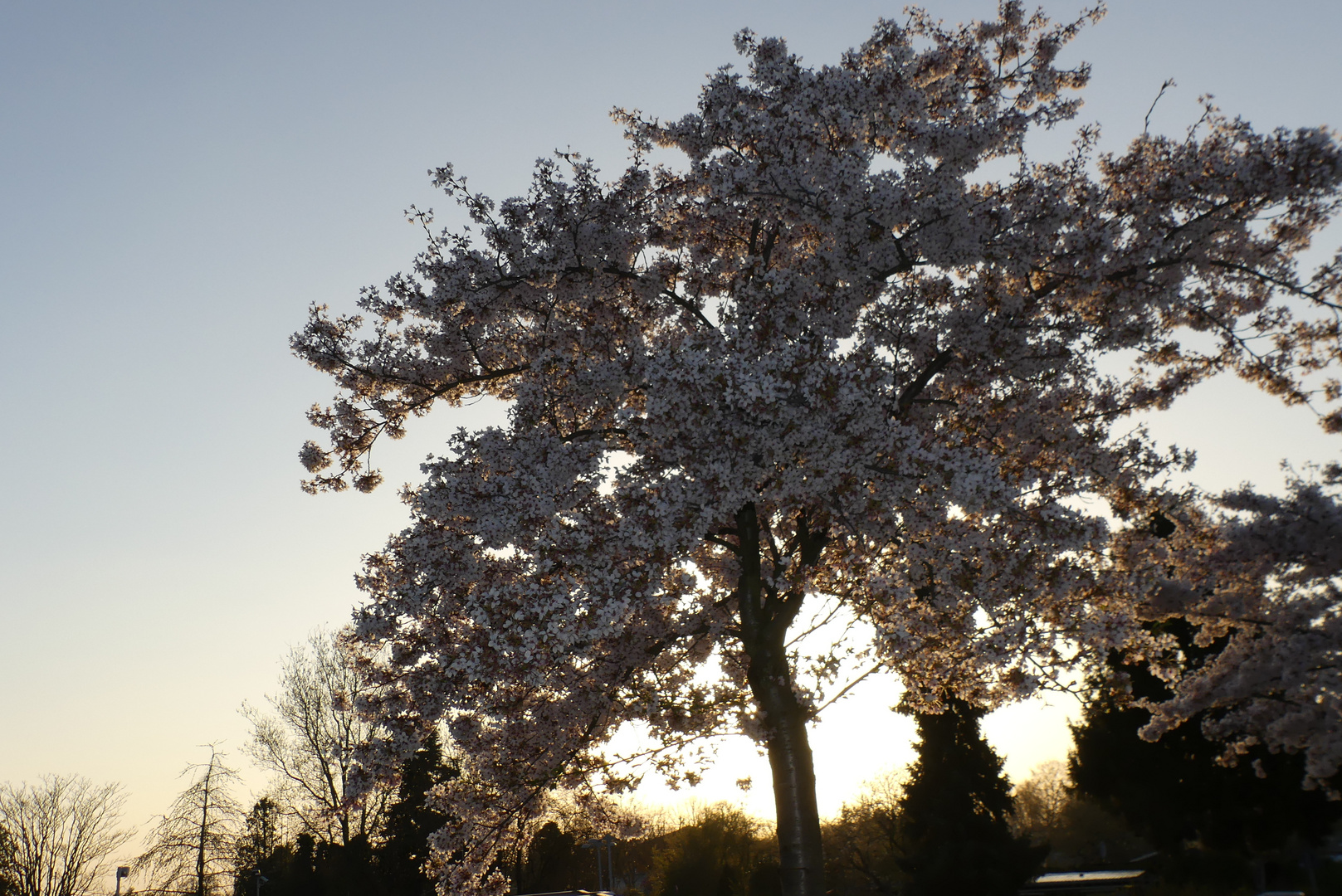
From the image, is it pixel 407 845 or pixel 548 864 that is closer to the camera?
pixel 407 845

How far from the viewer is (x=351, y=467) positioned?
48.4 ft

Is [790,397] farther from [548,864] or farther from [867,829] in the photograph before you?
[867,829]

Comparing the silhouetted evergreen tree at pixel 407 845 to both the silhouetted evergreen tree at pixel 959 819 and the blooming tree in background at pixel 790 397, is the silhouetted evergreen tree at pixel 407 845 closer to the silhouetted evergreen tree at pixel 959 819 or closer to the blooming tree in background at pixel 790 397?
the silhouetted evergreen tree at pixel 959 819

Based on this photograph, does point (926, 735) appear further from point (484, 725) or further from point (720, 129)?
point (720, 129)

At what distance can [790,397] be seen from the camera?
985 cm

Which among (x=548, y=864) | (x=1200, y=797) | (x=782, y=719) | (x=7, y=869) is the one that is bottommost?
(x=1200, y=797)

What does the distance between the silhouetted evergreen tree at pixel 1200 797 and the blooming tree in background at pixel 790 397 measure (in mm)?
17694

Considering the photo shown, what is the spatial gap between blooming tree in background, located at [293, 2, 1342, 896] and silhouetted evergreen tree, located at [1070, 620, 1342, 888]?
17694 millimetres

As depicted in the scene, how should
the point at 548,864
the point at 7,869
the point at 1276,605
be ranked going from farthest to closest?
the point at 548,864 → the point at 7,869 → the point at 1276,605

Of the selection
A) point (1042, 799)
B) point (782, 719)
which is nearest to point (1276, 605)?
point (782, 719)

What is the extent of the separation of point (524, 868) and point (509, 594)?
1676 inches

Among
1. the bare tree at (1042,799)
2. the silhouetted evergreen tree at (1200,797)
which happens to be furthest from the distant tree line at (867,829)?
the bare tree at (1042,799)

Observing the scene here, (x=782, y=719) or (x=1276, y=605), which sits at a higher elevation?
(x=1276, y=605)

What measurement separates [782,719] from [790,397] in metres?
4.88
